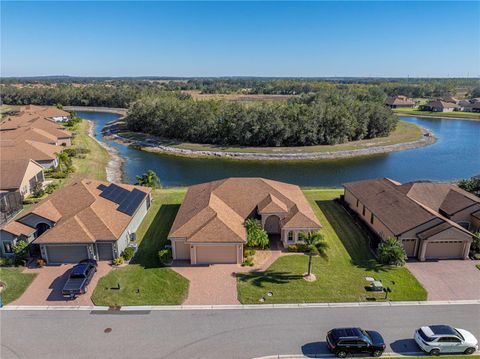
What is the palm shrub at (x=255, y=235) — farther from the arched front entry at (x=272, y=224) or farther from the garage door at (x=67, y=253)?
the garage door at (x=67, y=253)

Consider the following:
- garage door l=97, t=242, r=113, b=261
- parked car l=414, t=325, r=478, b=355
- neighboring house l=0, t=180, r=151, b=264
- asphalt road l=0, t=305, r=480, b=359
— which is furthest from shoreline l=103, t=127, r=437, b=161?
parked car l=414, t=325, r=478, b=355

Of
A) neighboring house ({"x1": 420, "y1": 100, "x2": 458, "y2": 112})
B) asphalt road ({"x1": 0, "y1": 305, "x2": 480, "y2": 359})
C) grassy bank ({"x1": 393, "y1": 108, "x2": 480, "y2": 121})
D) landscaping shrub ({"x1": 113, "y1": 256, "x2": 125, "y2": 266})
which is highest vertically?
neighboring house ({"x1": 420, "y1": 100, "x2": 458, "y2": 112})

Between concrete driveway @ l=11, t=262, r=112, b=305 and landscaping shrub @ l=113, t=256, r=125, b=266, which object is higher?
landscaping shrub @ l=113, t=256, r=125, b=266

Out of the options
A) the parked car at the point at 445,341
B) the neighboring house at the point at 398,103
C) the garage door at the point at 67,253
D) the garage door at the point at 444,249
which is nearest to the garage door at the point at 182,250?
the garage door at the point at 67,253

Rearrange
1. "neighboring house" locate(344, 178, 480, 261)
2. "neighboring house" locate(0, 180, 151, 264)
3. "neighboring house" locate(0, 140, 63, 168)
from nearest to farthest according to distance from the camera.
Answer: "neighboring house" locate(0, 180, 151, 264) < "neighboring house" locate(344, 178, 480, 261) < "neighboring house" locate(0, 140, 63, 168)

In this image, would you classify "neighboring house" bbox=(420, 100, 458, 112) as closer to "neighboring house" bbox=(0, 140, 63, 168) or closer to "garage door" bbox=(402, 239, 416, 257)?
"garage door" bbox=(402, 239, 416, 257)

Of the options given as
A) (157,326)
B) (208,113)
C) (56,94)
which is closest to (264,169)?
(208,113)
